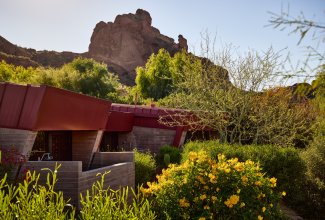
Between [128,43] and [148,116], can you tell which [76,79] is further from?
[128,43]

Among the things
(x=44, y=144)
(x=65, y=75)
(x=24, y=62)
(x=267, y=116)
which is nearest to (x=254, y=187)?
(x=44, y=144)

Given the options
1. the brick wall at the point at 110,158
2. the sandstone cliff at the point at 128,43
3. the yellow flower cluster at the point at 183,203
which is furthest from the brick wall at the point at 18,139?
the sandstone cliff at the point at 128,43

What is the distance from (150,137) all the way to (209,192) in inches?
635

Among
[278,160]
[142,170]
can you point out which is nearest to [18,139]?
[142,170]

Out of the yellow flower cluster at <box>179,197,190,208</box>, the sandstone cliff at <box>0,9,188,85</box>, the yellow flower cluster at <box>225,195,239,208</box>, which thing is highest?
the sandstone cliff at <box>0,9,188,85</box>

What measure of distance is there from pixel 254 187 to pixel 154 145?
52.6 feet

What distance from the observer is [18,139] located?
425 inches

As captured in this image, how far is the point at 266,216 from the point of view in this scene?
7273 mm

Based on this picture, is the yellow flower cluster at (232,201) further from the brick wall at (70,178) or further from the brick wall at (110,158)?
the brick wall at (110,158)

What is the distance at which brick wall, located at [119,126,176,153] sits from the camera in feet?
75.4

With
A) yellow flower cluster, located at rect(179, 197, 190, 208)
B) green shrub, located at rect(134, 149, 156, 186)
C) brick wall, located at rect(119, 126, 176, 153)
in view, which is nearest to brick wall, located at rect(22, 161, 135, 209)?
yellow flower cluster, located at rect(179, 197, 190, 208)

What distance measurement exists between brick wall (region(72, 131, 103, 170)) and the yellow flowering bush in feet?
26.7

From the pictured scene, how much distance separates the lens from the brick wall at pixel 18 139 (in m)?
10.7

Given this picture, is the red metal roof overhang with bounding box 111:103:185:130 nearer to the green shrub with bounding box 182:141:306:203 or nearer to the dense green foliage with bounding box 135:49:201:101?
the green shrub with bounding box 182:141:306:203
